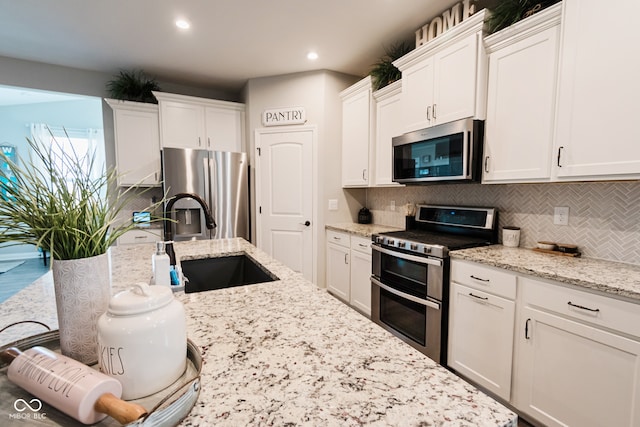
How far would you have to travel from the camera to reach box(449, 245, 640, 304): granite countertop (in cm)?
127

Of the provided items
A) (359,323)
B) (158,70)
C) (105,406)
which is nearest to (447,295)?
(359,323)

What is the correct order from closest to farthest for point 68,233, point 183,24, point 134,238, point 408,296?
point 68,233 < point 408,296 < point 183,24 < point 134,238

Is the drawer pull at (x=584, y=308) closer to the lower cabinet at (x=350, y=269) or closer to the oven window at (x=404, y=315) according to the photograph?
the oven window at (x=404, y=315)

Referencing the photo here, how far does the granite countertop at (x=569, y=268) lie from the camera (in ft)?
4.16

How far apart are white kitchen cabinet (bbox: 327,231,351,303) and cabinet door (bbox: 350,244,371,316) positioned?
97 mm

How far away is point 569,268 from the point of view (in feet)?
4.95

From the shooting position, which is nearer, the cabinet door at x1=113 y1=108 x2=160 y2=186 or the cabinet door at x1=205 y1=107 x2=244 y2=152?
the cabinet door at x1=113 y1=108 x2=160 y2=186

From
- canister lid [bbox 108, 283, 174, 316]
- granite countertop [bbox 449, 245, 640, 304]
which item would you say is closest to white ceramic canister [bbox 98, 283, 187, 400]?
canister lid [bbox 108, 283, 174, 316]

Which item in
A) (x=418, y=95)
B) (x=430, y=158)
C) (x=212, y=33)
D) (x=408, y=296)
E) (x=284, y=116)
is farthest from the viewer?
(x=284, y=116)

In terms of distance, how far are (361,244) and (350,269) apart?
0.36 metres

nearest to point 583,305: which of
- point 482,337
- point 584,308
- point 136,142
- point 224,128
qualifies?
point 584,308

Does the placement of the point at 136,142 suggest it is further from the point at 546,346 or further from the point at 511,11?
the point at 546,346

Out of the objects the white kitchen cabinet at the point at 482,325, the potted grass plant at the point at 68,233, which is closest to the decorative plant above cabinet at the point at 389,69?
the white kitchen cabinet at the point at 482,325

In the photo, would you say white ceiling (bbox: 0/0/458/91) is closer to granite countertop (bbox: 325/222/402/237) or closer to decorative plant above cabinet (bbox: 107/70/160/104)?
decorative plant above cabinet (bbox: 107/70/160/104)
